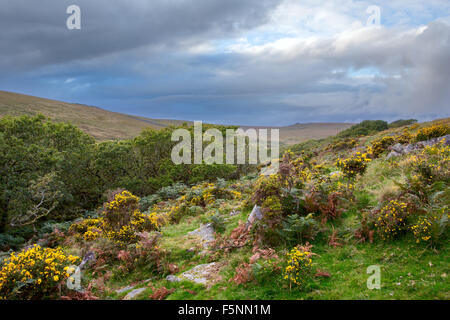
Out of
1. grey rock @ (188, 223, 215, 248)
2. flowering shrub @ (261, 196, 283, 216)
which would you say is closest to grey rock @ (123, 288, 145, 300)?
grey rock @ (188, 223, 215, 248)

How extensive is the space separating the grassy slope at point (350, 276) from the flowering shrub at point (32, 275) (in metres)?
1.23

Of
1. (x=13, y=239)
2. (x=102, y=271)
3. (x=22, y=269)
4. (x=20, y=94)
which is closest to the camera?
(x=22, y=269)

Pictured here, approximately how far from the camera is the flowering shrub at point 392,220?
5.66 metres

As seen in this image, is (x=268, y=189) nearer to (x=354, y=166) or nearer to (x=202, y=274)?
(x=202, y=274)

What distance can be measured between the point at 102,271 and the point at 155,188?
19.2 meters

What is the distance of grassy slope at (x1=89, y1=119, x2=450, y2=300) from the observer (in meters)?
4.32

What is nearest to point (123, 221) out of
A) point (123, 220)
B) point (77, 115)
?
point (123, 220)

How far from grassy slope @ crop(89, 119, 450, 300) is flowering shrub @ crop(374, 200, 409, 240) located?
19cm

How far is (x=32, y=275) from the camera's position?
5496mm

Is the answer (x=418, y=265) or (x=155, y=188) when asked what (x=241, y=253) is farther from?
(x=155, y=188)

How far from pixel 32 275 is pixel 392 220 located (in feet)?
24.7

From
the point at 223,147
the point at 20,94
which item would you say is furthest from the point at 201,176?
the point at 20,94

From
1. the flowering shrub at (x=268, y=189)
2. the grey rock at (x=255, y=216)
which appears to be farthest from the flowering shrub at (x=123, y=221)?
the flowering shrub at (x=268, y=189)
